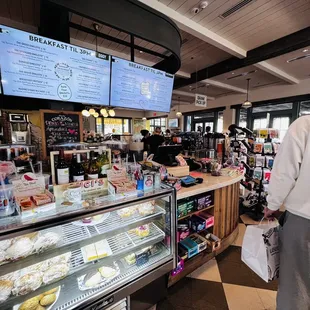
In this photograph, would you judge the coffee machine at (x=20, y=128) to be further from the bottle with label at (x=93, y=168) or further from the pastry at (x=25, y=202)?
the pastry at (x=25, y=202)

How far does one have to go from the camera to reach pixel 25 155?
1.47 meters

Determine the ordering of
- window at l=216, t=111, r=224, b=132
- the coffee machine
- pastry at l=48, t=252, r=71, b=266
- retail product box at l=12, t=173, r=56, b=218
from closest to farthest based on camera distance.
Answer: retail product box at l=12, t=173, r=56, b=218 → pastry at l=48, t=252, r=71, b=266 → the coffee machine → window at l=216, t=111, r=224, b=132

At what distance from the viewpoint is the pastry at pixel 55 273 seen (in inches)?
43.8

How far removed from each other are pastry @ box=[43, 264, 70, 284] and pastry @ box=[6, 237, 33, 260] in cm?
20

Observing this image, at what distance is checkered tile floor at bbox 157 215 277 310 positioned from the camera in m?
1.69

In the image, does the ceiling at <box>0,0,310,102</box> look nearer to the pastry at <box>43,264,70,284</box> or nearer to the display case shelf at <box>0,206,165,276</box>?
→ the display case shelf at <box>0,206,165,276</box>

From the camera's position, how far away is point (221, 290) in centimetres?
186

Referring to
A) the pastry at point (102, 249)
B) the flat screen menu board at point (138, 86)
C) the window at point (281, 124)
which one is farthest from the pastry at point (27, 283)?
the window at point (281, 124)

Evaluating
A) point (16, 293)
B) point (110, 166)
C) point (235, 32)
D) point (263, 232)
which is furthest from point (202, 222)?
point (235, 32)

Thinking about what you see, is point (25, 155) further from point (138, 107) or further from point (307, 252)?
point (307, 252)

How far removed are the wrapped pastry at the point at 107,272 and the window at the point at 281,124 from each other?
26.2ft

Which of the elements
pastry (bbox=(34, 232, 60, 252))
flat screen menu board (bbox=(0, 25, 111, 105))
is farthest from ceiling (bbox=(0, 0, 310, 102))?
pastry (bbox=(34, 232, 60, 252))

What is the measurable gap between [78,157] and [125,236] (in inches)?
30.5

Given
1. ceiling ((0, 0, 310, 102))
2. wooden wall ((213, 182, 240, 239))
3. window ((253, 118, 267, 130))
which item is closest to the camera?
wooden wall ((213, 182, 240, 239))
